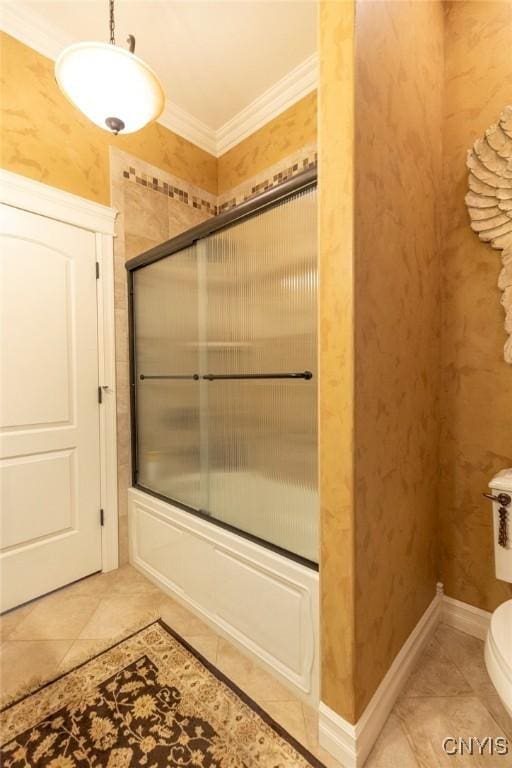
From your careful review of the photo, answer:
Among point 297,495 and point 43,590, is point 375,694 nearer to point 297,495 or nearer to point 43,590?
point 297,495

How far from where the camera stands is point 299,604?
120 cm

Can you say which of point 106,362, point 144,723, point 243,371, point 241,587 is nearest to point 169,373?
point 106,362

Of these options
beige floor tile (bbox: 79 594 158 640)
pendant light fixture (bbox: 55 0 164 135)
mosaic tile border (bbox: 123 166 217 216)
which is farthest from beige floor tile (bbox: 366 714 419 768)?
mosaic tile border (bbox: 123 166 217 216)

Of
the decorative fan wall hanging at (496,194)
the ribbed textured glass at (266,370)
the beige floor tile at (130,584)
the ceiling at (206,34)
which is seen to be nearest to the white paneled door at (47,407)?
the beige floor tile at (130,584)

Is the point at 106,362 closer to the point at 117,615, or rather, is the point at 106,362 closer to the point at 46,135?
the point at 46,135

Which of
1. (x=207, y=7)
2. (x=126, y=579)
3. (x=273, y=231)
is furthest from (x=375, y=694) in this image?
(x=207, y=7)

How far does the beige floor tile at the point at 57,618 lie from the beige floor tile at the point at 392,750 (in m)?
1.30

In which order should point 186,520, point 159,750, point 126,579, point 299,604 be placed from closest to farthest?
point 159,750 < point 299,604 < point 186,520 < point 126,579

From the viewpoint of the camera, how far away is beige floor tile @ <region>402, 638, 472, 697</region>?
1.26 metres

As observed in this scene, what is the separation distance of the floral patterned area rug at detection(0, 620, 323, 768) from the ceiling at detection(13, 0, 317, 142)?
305 cm

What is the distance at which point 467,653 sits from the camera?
1434mm

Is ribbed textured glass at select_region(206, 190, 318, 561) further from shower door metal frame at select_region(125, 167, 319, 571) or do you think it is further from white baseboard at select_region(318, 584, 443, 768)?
white baseboard at select_region(318, 584, 443, 768)

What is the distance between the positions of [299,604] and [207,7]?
2.74 meters

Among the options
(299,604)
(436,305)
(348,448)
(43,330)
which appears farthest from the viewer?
(43,330)
